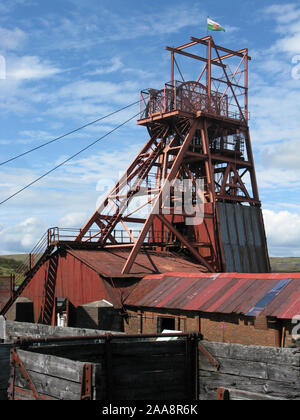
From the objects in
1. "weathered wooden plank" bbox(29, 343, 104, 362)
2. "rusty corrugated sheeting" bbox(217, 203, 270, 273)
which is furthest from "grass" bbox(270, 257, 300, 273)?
"weathered wooden plank" bbox(29, 343, 104, 362)

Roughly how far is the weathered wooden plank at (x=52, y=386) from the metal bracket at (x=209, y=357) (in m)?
3.17

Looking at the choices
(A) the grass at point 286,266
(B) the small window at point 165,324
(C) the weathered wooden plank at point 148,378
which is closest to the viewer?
(C) the weathered wooden plank at point 148,378

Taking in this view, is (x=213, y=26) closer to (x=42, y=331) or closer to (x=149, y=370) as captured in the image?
(x=42, y=331)

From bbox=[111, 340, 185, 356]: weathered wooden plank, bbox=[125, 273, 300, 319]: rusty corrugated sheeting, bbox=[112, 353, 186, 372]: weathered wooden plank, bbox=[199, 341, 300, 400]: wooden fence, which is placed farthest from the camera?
bbox=[125, 273, 300, 319]: rusty corrugated sheeting

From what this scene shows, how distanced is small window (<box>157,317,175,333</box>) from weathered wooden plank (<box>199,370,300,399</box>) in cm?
1308

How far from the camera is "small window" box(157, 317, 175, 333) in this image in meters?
22.4

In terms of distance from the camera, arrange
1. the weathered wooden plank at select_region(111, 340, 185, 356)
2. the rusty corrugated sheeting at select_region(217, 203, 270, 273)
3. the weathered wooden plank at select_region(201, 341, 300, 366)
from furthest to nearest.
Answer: the rusty corrugated sheeting at select_region(217, 203, 270, 273) < the weathered wooden plank at select_region(111, 340, 185, 356) < the weathered wooden plank at select_region(201, 341, 300, 366)

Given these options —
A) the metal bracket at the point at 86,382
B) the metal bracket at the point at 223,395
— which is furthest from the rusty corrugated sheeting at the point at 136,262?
the metal bracket at the point at 86,382

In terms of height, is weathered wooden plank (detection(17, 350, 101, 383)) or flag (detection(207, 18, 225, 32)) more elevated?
flag (detection(207, 18, 225, 32))

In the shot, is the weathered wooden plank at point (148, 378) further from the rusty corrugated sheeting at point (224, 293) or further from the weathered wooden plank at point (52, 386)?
the rusty corrugated sheeting at point (224, 293)

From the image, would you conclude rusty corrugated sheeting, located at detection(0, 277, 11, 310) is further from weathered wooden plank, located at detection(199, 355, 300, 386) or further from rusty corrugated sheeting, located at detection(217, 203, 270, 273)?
weathered wooden plank, located at detection(199, 355, 300, 386)

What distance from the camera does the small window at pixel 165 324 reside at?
22375mm
